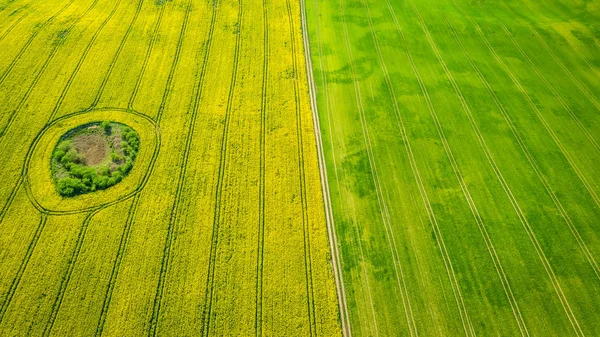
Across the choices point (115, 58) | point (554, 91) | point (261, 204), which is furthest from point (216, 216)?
point (554, 91)

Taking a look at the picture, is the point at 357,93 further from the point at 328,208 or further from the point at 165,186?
the point at 165,186

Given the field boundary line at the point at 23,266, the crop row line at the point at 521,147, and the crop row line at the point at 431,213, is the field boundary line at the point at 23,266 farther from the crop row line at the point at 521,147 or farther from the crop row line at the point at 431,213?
the crop row line at the point at 521,147

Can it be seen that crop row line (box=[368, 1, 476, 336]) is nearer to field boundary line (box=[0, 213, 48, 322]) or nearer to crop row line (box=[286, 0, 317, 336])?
crop row line (box=[286, 0, 317, 336])

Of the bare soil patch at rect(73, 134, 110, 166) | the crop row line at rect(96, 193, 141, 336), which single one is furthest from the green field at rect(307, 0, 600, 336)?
the bare soil patch at rect(73, 134, 110, 166)

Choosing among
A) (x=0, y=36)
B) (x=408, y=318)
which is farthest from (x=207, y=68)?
(x=408, y=318)

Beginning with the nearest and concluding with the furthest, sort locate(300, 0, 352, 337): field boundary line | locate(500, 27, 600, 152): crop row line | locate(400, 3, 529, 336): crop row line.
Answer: locate(300, 0, 352, 337): field boundary line, locate(400, 3, 529, 336): crop row line, locate(500, 27, 600, 152): crop row line

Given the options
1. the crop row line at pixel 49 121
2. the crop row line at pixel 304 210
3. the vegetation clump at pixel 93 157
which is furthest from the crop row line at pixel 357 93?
the crop row line at pixel 49 121

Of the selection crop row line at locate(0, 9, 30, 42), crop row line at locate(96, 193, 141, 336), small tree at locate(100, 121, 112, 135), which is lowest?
crop row line at locate(96, 193, 141, 336)
